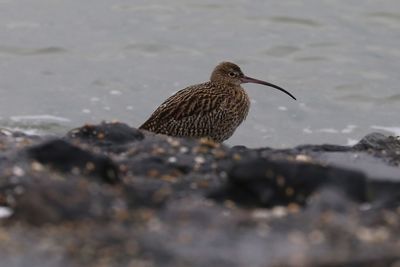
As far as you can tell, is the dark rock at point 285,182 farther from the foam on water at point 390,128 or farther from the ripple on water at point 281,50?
the ripple on water at point 281,50

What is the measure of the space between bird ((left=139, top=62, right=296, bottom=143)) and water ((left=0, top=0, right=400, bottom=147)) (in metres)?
2.95

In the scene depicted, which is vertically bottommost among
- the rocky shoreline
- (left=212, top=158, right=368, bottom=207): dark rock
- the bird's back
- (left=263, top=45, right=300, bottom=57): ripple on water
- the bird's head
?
(left=263, top=45, right=300, bottom=57): ripple on water

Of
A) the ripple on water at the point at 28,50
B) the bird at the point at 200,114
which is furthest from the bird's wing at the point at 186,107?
the ripple on water at the point at 28,50

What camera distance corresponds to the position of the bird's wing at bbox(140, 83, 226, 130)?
11.0 metres

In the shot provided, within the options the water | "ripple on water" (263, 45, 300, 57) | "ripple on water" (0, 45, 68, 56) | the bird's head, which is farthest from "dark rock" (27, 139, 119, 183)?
"ripple on water" (263, 45, 300, 57)

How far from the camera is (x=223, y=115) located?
11.1 m

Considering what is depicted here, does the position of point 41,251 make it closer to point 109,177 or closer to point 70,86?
point 109,177

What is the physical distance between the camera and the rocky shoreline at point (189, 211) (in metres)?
5.75

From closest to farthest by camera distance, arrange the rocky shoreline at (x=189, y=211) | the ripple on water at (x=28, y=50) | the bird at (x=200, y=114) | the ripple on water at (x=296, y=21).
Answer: the rocky shoreline at (x=189, y=211)
the bird at (x=200, y=114)
the ripple on water at (x=28, y=50)
the ripple on water at (x=296, y=21)

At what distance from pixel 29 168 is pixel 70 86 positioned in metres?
9.66

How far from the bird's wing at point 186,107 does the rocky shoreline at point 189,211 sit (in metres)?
3.19

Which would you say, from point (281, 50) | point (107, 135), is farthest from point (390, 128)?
point (107, 135)

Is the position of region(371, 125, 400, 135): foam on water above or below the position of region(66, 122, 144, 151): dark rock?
below

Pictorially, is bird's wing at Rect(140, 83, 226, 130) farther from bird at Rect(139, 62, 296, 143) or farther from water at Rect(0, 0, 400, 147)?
water at Rect(0, 0, 400, 147)
